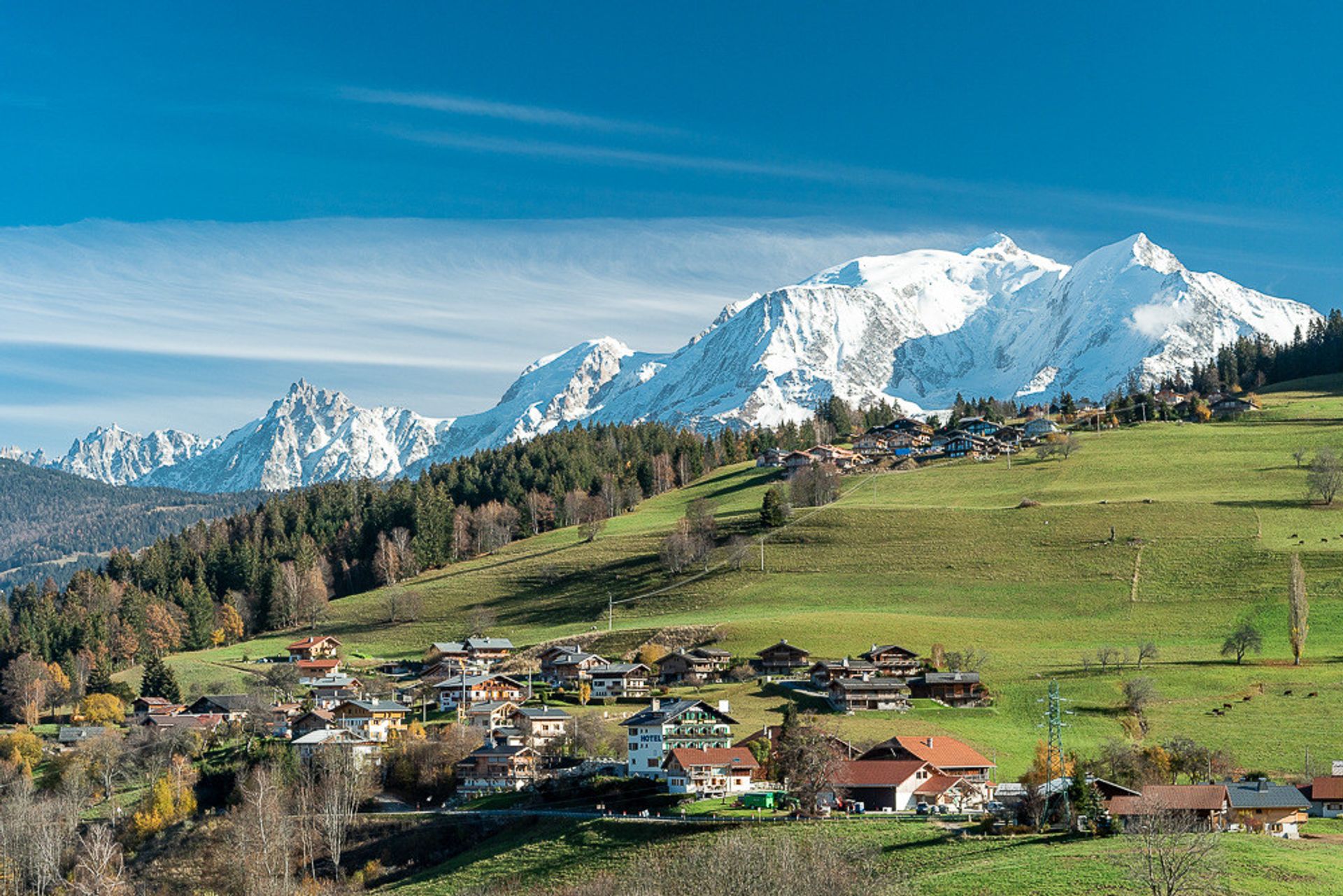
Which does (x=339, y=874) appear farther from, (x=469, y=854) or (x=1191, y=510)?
(x=1191, y=510)

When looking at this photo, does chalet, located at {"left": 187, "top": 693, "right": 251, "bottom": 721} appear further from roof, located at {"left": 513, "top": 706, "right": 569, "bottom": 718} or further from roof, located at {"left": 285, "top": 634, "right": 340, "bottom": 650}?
roof, located at {"left": 513, "top": 706, "right": 569, "bottom": 718}

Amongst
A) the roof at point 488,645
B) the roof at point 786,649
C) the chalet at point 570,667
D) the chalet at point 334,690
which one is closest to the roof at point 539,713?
the chalet at point 570,667

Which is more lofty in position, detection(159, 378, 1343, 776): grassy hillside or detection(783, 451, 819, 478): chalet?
detection(783, 451, 819, 478): chalet

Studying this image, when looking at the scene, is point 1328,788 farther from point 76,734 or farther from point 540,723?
point 76,734

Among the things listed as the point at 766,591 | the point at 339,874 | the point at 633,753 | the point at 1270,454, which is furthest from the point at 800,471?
the point at 339,874

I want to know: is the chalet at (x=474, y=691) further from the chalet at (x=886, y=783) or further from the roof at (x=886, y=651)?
the chalet at (x=886, y=783)

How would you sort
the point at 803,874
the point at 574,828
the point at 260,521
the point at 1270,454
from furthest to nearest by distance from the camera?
the point at 260,521 < the point at 1270,454 < the point at 574,828 < the point at 803,874

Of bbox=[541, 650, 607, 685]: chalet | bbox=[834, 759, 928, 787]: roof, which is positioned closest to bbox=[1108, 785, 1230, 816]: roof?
bbox=[834, 759, 928, 787]: roof
